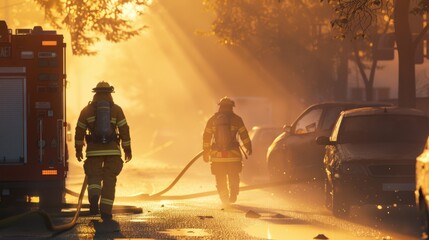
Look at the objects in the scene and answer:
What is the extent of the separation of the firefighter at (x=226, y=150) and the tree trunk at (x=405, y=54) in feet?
20.9

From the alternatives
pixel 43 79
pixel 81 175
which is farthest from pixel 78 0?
pixel 43 79

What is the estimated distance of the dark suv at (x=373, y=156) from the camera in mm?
17016

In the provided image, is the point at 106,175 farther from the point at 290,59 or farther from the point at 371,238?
the point at 290,59

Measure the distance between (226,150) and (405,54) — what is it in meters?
6.97

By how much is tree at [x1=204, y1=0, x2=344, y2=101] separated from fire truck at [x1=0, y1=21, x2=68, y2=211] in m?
17.8

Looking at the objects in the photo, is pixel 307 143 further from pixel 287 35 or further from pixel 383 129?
pixel 287 35

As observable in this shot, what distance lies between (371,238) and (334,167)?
371cm

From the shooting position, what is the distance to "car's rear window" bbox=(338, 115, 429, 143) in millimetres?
18734

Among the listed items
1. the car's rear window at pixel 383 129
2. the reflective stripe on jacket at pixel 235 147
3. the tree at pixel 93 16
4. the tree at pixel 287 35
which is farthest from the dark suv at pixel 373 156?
the tree at pixel 287 35

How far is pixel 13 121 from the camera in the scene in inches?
701

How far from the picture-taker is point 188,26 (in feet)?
202

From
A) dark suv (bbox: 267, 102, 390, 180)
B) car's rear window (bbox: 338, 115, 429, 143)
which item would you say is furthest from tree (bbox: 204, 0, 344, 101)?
A: car's rear window (bbox: 338, 115, 429, 143)

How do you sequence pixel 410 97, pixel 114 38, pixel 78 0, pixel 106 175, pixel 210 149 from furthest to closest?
pixel 114 38 < pixel 78 0 < pixel 410 97 < pixel 210 149 < pixel 106 175

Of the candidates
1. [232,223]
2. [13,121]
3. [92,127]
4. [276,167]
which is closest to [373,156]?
[232,223]
